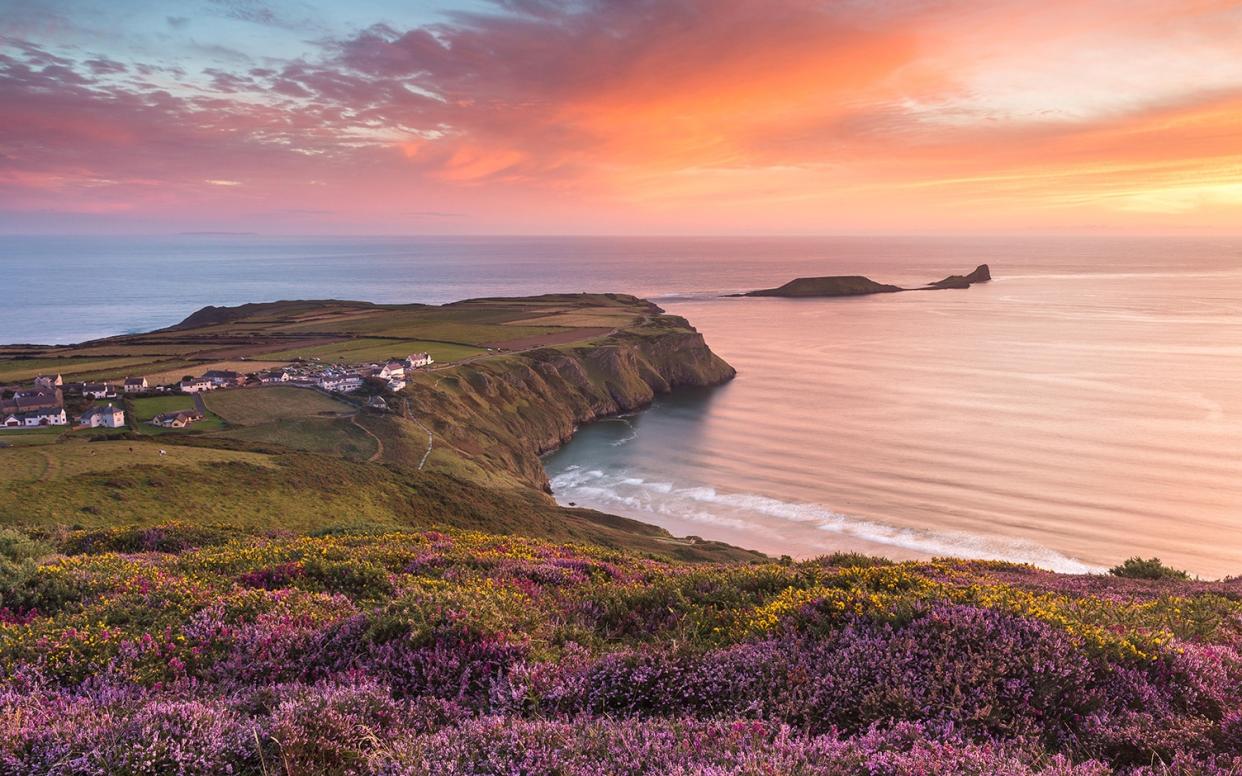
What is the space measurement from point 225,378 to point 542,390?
4291 cm

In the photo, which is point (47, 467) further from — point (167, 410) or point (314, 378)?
point (314, 378)

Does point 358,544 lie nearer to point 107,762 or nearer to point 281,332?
point 107,762

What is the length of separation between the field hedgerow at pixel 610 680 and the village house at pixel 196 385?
264 feet

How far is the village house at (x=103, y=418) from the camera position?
213 ft

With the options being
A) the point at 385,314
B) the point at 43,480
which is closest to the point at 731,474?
the point at 43,480

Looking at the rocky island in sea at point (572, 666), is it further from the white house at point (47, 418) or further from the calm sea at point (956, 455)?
the white house at point (47, 418)

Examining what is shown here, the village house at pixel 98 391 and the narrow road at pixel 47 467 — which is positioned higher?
the village house at pixel 98 391

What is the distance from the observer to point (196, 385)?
267ft

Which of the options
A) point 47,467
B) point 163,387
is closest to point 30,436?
point 47,467

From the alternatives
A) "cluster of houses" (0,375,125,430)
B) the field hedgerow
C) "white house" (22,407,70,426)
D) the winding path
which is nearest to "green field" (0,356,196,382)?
"cluster of houses" (0,375,125,430)

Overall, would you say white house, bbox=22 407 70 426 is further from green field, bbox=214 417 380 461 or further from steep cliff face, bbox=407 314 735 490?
steep cliff face, bbox=407 314 735 490

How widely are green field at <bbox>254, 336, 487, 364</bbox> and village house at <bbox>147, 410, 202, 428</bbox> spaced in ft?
115

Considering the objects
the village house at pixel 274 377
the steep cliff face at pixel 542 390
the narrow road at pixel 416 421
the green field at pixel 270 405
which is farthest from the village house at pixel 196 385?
the narrow road at pixel 416 421

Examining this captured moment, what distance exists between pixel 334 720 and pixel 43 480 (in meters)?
48.8
